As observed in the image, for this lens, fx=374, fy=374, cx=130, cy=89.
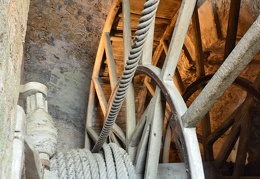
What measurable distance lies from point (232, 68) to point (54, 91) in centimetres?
444

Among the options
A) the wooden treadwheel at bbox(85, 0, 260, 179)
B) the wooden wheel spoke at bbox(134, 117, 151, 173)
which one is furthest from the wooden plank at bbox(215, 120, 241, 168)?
the wooden wheel spoke at bbox(134, 117, 151, 173)

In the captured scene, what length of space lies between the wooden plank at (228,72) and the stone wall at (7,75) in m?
1.42

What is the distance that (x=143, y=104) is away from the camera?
6.19m

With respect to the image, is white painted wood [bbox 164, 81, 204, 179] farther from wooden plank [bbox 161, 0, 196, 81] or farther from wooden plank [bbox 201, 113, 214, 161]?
wooden plank [bbox 201, 113, 214, 161]

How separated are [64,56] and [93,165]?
3635 millimetres

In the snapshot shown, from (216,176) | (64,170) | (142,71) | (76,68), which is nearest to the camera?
(64,170)

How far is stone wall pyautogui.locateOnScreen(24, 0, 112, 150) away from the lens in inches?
248

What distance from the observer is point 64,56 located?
6582 mm

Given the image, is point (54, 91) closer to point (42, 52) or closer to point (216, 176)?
point (42, 52)

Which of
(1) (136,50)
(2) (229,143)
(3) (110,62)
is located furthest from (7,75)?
(2) (229,143)

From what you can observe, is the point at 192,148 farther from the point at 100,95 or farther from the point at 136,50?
the point at 100,95

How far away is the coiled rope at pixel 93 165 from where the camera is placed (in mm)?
3150

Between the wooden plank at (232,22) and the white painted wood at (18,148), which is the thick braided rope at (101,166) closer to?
the white painted wood at (18,148)

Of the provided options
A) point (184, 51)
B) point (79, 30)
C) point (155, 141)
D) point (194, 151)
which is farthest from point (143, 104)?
point (194, 151)
